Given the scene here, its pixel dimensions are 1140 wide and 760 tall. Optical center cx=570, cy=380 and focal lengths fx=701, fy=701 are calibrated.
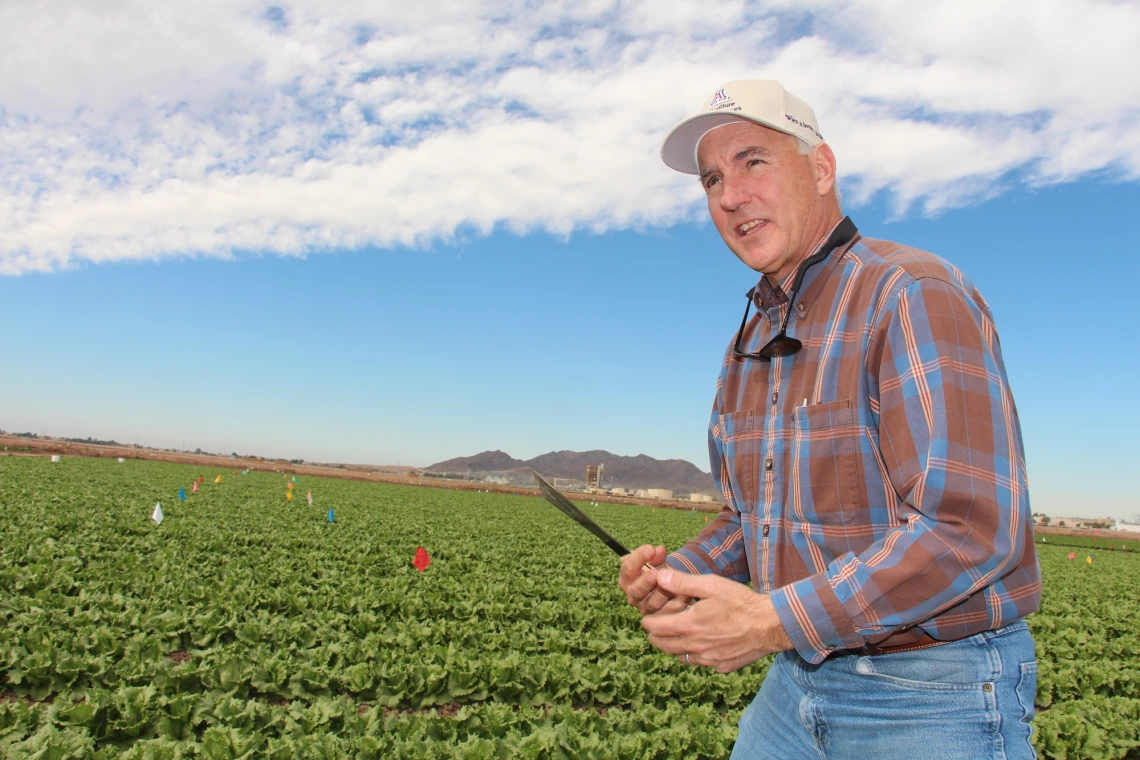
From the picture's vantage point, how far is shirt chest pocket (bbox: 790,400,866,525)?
6.03 feet

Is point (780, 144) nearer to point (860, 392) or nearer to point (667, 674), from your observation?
point (860, 392)

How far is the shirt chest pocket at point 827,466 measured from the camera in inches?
72.4

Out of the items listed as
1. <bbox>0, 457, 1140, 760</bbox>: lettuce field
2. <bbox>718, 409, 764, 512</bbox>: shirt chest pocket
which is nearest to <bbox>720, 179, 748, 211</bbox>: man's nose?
<bbox>718, 409, 764, 512</bbox>: shirt chest pocket

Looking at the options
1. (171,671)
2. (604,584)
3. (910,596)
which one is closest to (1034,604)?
(910,596)

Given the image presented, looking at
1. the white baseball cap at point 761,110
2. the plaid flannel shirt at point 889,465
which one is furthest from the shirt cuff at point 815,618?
the white baseball cap at point 761,110

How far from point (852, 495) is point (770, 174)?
3.26 ft

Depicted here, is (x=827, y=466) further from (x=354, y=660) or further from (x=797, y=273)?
(x=354, y=660)

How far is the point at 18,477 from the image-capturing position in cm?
3134

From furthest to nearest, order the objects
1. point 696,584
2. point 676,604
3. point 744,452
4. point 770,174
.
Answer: point 744,452 → point 770,174 → point 676,604 → point 696,584

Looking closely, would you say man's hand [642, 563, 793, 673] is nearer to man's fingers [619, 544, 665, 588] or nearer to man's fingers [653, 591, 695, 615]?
man's fingers [653, 591, 695, 615]

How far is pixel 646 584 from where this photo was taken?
81.7 inches

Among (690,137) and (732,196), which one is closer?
(732,196)

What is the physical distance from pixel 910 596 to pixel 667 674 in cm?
805

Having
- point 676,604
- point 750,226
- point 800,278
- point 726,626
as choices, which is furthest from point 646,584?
point 750,226
